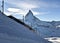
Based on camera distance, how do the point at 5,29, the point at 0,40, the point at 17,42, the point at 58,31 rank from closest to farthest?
1. the point at 0,40
2. the point at 17,42
3. the point at 5,29
4. the point at 58,31

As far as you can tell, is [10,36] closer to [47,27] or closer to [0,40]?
[0,40]

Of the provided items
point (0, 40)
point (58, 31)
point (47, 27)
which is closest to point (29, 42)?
point (0, 40)

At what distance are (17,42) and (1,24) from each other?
307 millimetres

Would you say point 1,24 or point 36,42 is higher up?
point 1,24

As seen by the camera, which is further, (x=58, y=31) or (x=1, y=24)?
(x=58, y=31)

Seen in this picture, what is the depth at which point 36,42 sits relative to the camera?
5.92 ft

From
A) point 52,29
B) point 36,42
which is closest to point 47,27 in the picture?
point 52,29

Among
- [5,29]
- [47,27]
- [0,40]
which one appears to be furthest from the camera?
[47,27]

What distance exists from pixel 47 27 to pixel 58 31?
493 centimetres

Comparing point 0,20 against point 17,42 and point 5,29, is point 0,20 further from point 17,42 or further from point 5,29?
point 17,42

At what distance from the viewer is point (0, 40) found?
1.34 metres

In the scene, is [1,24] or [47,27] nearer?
[1,24]

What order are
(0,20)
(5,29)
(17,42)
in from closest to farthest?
1. (17,42)
2. (5,29)
3. (0,20)

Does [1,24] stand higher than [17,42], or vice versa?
[1,24]
